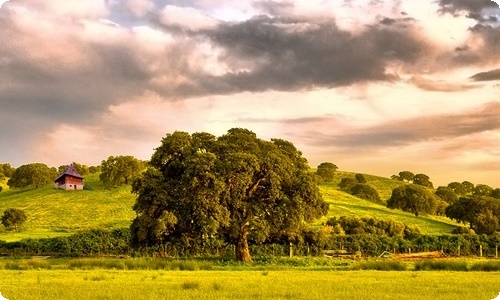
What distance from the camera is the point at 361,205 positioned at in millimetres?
135750

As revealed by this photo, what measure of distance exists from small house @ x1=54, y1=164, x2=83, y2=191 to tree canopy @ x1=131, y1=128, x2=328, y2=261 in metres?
84.9

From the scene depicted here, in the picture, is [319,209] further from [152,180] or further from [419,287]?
[419,287]

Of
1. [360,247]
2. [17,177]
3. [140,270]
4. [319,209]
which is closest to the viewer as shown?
[140,270]

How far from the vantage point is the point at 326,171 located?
177m

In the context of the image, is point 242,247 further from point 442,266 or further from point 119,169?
point 119,169

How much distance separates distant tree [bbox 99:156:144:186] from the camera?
445 feet

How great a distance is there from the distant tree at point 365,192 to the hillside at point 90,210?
429 inches

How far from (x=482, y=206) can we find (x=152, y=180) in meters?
76.8

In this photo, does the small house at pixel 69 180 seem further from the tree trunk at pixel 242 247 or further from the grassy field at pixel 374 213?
the tree trunk at pixel 242 247

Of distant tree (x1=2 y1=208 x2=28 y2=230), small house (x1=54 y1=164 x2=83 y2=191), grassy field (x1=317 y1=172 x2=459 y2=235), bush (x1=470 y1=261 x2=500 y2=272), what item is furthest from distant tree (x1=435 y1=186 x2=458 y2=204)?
bush (x1=470 y1=261 x2=500 y2=272)

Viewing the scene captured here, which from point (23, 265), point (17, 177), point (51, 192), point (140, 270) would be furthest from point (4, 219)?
point (140, 270)

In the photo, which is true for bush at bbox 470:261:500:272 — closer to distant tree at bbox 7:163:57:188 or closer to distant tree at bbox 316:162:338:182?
distant tree at bbox 7:163:57:188

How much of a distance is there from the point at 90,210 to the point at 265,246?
62541 mm

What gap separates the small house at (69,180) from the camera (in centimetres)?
13812
